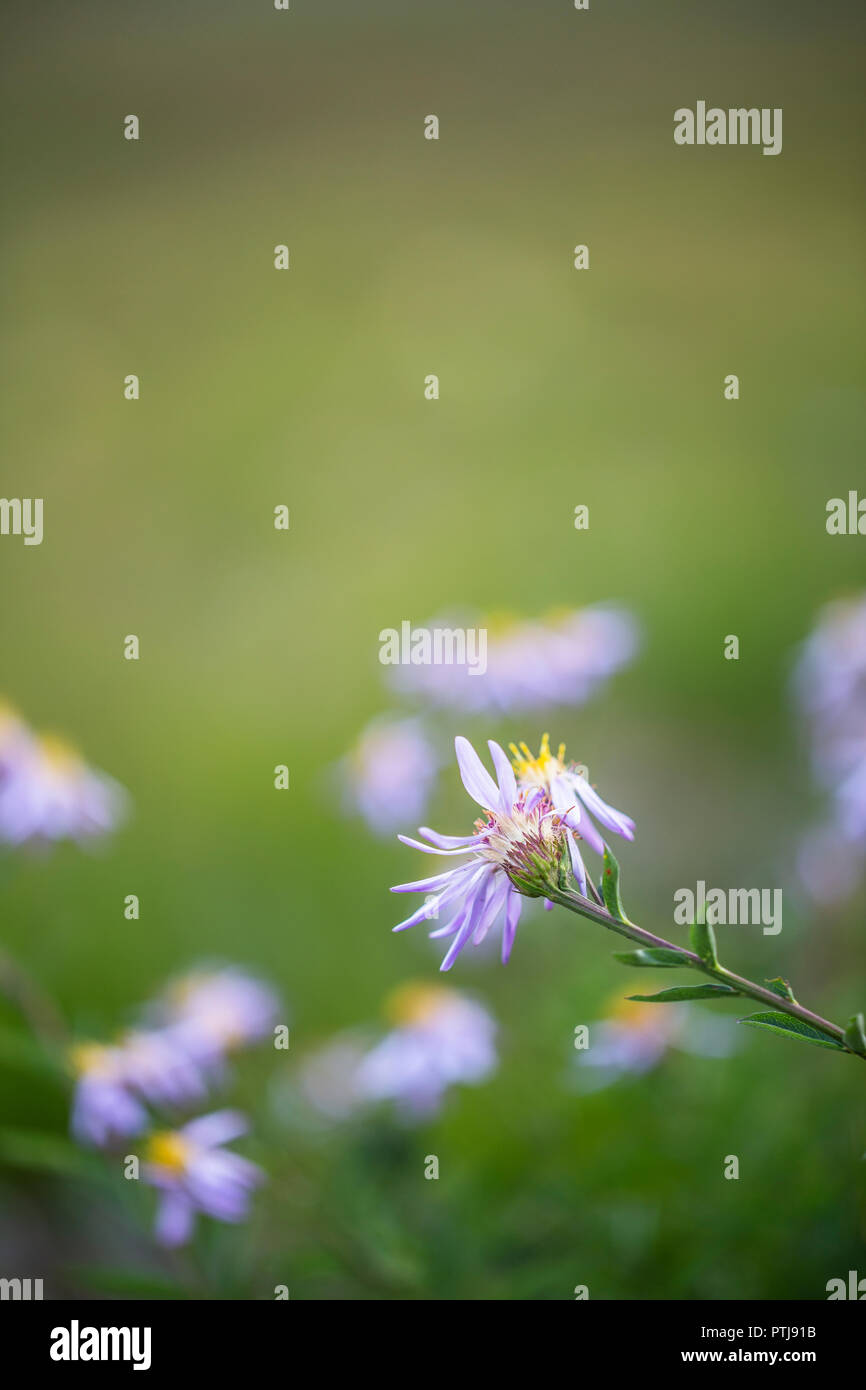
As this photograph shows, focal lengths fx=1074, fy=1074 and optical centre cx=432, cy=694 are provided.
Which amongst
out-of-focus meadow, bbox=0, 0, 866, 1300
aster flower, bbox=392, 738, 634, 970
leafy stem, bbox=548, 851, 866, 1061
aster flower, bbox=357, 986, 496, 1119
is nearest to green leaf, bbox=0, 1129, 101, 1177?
out-of-focus meadow, bbox=0, 0, 866, 1300

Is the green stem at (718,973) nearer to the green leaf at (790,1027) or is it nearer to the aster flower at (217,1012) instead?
the green leaf at (790,1027)

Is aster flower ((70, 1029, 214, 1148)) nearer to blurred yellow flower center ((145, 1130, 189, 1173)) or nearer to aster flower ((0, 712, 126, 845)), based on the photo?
blurred yellow flower center ((145, 1130, 189, 1173))

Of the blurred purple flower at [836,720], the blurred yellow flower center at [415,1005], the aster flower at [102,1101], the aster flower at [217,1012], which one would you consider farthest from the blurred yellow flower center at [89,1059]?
the blurred purple flower at [836,720]
